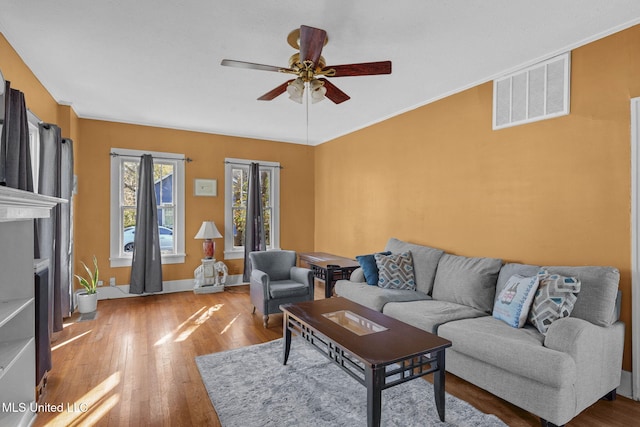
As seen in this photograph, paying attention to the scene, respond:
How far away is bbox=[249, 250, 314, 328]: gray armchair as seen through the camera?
400 centimetres

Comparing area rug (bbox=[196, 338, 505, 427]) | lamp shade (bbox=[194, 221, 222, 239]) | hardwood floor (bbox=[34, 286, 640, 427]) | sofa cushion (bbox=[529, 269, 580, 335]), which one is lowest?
hardwood floor (bbox=[34, 286, 640, 427])

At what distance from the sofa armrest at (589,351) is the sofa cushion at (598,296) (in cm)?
9

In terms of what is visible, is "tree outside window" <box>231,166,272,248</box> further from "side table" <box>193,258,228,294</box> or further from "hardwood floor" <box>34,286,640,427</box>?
"hardwood floor" <box>34,286,640,427</box>

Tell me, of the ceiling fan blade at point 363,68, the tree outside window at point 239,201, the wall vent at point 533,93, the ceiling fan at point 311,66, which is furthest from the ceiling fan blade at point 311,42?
the tree outside window at point 239,201

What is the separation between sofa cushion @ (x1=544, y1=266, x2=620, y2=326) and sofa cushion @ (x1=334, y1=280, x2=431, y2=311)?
1406 millimetres

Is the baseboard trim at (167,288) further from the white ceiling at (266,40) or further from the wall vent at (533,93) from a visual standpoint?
the wall vent at (533,93)

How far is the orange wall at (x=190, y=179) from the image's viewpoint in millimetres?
5051

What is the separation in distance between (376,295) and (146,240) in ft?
12.1

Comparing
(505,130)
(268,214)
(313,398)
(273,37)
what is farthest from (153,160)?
(505,130)

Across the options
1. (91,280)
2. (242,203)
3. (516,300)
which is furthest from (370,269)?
(91,280)

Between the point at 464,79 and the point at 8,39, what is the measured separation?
4046mm

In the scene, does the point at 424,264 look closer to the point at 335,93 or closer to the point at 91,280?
the point at 335,93

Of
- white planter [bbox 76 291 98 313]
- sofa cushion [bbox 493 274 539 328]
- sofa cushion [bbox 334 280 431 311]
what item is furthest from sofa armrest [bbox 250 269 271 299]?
sofa cushion [bbox 493 274 539 328]

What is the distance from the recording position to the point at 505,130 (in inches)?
133
